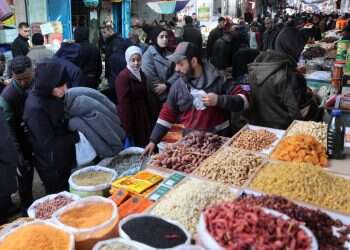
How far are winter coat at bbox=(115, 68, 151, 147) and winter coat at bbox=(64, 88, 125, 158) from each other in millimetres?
1010

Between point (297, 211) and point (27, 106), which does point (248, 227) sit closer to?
point (297, 211)

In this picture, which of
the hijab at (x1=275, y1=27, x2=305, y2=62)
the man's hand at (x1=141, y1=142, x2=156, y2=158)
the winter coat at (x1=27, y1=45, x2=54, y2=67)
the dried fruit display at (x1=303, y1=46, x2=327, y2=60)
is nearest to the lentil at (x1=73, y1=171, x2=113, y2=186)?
the man's hand at (x1=141, y1=142, x2=156, y2=158)

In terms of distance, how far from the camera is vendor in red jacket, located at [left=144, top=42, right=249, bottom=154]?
11.5 ft

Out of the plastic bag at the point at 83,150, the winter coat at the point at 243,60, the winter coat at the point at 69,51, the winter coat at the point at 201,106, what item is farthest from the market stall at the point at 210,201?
the winter coat at the point at 243,60

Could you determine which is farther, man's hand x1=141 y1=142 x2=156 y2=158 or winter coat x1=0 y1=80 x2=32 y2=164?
winter coat x1=0 y1=80 x2=32 y2=164

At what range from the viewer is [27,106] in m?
3.45

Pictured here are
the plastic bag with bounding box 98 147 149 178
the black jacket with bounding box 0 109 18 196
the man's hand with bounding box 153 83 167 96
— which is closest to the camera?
the black jacket with bounding box 0 109 18 196

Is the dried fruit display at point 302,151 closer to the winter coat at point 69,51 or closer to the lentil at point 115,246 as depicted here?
the lentil at point 115,246

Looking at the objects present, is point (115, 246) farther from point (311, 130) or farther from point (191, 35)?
point (191, 35)

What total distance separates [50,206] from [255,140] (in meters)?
1.84

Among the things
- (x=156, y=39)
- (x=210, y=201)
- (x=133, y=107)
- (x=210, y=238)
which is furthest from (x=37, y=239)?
(x=156, y=39)

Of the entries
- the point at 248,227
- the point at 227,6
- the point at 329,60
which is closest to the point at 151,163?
the point at 248,227

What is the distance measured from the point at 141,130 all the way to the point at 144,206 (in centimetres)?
270

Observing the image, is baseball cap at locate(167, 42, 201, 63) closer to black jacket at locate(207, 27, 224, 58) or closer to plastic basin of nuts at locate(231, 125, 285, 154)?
plastic basin of nuts at locate(231, 125, 285, 154)
